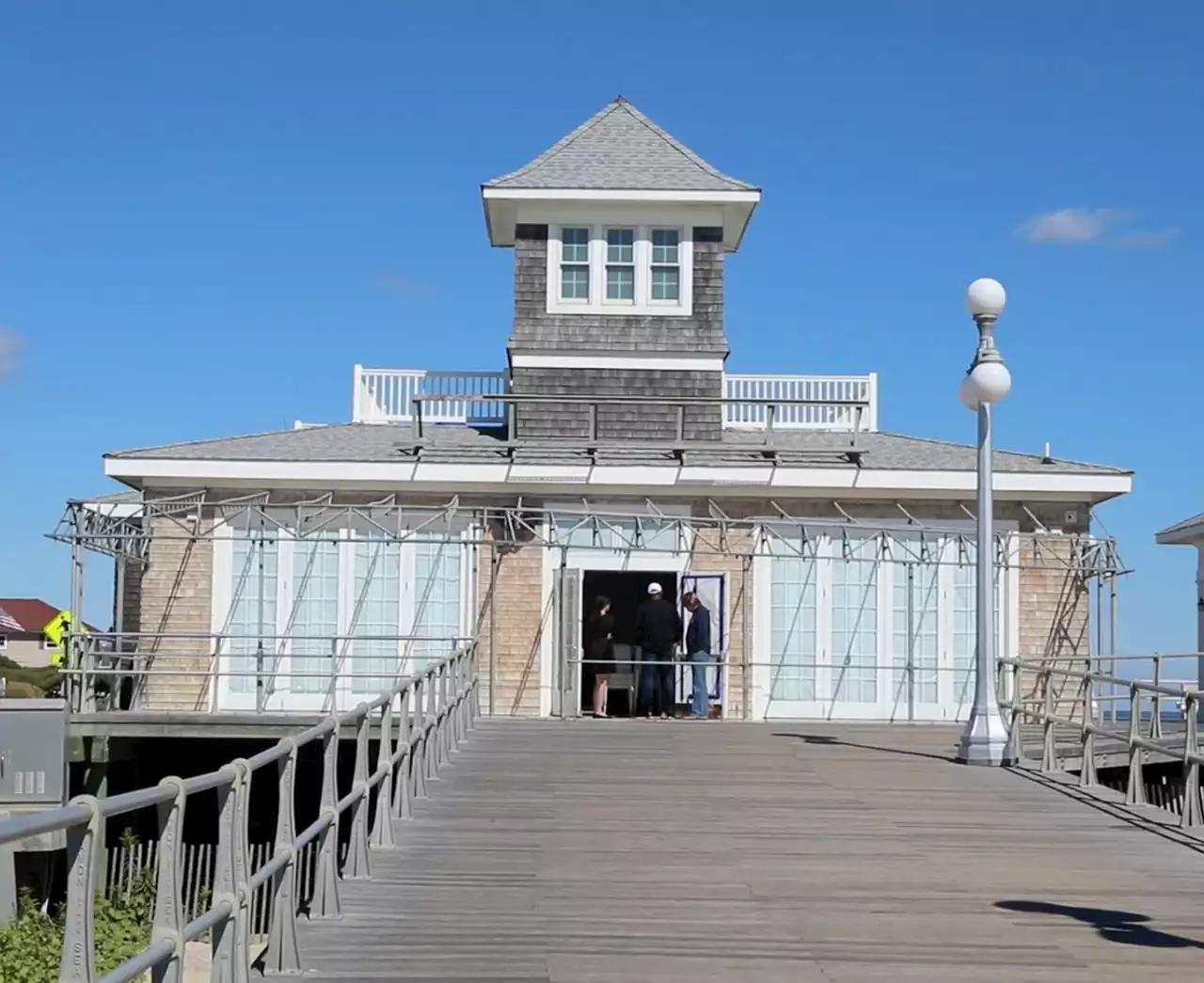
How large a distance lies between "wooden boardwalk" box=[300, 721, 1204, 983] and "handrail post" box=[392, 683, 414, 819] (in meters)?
0.25

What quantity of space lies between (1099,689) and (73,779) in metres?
13.1

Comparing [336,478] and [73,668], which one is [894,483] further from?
[73,668]

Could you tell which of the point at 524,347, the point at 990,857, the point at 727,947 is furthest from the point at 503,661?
the point at 727,947

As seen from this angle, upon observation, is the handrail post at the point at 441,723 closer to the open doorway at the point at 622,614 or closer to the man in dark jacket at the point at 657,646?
the open doorway at the point at 622,614

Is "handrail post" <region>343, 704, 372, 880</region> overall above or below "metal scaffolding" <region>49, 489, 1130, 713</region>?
below

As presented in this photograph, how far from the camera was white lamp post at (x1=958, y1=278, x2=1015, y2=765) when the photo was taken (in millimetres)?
15320

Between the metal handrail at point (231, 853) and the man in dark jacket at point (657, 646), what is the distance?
387 inches

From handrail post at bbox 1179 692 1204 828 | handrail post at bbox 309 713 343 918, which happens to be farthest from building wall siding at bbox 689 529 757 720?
handrail post at bbox 309 713 343 918

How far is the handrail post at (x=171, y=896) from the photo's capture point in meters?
4.92

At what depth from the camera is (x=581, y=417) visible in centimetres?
2458

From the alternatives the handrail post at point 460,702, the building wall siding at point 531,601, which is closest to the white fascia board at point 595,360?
the building wall siding at point 531,601

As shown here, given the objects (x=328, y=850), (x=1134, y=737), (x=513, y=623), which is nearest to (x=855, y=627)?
(x=513, y=623)

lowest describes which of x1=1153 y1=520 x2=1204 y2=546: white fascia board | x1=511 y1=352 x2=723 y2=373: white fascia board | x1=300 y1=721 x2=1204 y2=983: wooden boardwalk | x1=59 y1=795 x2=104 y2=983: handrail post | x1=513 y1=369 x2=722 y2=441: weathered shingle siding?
x1=300 y1=721 x2=1204 y2=983: wooden boardwalk

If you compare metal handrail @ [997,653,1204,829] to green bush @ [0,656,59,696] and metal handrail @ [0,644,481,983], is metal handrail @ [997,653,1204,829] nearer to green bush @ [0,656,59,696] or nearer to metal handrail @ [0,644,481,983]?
metal handrail @ [0,644,481,983]
